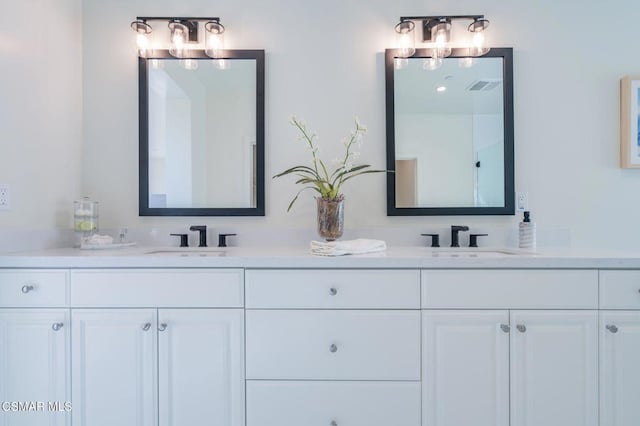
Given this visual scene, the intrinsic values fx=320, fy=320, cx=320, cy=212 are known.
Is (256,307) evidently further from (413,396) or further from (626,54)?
(626,54)

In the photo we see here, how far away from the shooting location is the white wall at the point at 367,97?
1.68m

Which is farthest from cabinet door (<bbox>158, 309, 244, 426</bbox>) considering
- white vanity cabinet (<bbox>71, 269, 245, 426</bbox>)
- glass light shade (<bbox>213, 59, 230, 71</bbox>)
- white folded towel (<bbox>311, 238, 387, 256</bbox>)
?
glass light shade (<bbox>213, 59, 230, 71</bbox>)

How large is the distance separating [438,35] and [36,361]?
2285mm

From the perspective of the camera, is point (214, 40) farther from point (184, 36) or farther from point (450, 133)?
point (450, 133)

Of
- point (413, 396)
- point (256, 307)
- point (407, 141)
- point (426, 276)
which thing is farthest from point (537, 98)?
point (256, 307)

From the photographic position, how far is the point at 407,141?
66.2 inches

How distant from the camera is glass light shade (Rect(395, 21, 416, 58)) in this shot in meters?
1.64

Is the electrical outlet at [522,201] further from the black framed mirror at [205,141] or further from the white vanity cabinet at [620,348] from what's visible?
the black framed mirror at [205,141]

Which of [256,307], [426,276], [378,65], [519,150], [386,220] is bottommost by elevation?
[256,307]

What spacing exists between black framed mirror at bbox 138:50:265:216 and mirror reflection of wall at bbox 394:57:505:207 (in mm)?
763

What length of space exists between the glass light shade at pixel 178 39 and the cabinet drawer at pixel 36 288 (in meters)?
1.20

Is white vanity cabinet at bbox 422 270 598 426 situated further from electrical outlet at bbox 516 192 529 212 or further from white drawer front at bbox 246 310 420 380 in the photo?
electrical outlet at bbox 516 192 529 212

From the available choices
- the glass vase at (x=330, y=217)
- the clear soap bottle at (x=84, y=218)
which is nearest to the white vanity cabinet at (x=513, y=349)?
the glass vase at (x=330, y=217)

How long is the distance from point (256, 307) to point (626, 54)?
7.40 feet
